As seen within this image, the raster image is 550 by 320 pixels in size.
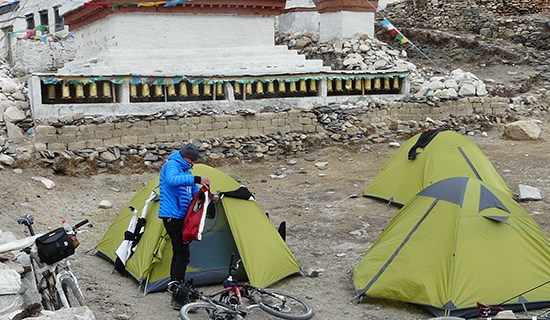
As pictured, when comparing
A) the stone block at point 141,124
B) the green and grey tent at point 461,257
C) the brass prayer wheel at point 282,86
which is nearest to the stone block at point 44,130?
the stone block at point 141,124

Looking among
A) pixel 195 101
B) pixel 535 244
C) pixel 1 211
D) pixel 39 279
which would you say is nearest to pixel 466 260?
pixel 535 244

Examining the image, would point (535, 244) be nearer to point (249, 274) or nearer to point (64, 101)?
point (249, 274)

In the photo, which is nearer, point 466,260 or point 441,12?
point 466,260

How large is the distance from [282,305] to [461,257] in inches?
62.1

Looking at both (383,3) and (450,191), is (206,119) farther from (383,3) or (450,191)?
(383,3)

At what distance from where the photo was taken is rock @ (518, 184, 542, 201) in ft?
29.8

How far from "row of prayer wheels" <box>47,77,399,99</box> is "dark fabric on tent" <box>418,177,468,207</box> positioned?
21.7 ft

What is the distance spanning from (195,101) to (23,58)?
735 cm

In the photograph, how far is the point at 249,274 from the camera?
612 centimetres

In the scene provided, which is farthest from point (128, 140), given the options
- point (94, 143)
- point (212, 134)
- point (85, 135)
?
point (212, 134)

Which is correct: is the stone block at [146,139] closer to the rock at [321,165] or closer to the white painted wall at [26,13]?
the rock at [321,165]

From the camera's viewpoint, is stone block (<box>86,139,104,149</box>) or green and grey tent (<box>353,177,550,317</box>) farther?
stone block (<box>86,139,104,149</box>)

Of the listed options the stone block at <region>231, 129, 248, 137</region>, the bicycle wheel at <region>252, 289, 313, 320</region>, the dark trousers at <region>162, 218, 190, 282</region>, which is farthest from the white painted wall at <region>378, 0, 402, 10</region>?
the bicycle wheel at <region>252, 289, 313, 320</region>

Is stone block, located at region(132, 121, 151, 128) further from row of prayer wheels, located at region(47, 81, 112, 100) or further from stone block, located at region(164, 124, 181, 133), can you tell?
row of prayer wheels, located at region(47, 81, 112, 100)
